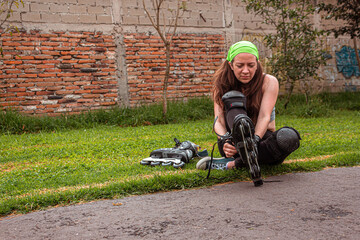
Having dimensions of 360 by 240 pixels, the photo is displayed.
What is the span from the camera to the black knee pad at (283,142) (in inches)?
107

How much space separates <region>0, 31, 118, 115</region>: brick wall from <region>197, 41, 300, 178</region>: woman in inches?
235

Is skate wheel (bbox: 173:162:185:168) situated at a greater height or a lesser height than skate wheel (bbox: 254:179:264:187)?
lesser

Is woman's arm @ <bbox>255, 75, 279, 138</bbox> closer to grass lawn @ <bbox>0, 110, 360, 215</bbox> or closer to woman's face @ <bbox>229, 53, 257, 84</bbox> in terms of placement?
woman's face @ <bbox>229, 53, 257, 84</bbox>

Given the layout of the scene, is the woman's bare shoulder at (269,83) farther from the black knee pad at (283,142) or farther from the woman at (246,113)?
the black knee pad at (283,142)

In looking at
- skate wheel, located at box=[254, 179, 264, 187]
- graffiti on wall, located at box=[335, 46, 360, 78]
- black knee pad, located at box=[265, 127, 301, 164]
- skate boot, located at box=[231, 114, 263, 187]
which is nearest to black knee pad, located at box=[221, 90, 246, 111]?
skate boot, located at box=[231, 114, 263, 187]

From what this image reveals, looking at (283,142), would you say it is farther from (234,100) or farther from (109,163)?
(109,163)

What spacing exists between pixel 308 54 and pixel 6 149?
7.42 meters

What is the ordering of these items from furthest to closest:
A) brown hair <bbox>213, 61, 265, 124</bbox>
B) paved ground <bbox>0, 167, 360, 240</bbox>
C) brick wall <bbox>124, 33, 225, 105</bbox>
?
brick wall <bbox>124, 33, 225, 105</bbox> → brown hair <bbox>213, 61, 265, 124</bbox> → paved ground <bbox>0, 167, 360, 240</bbox>

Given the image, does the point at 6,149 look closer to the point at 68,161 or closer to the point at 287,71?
the point at 68,161

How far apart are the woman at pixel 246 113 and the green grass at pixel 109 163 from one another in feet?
0.95

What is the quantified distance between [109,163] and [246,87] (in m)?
1.91

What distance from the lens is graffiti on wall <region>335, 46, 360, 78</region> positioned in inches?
477

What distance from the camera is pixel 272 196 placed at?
7.75 feet

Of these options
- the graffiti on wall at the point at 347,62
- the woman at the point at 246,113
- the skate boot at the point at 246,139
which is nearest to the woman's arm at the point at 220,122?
the woman at the point at 246,113
